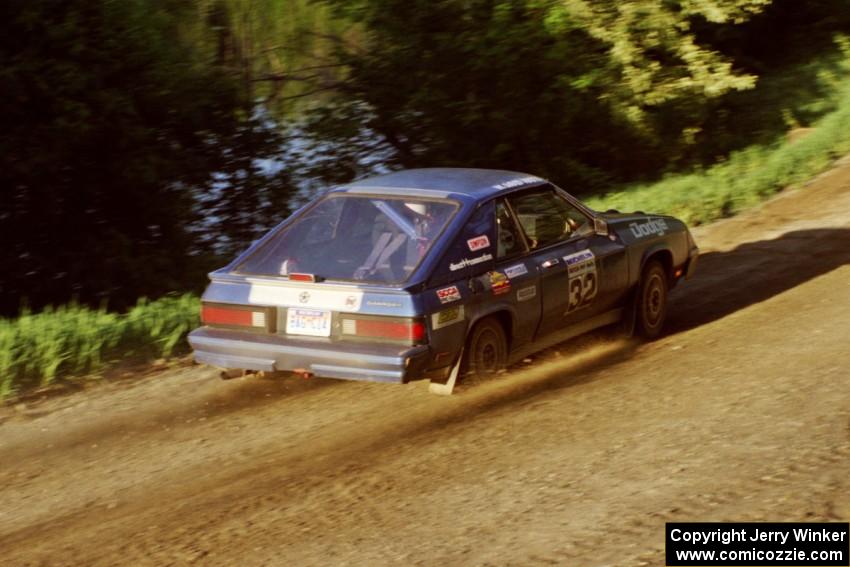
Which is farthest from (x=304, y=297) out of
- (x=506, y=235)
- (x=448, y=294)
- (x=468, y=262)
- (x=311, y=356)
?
(x=506, y=235)

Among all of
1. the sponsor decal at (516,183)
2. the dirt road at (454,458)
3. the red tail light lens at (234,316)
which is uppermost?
the sponsor decal at (516,183)

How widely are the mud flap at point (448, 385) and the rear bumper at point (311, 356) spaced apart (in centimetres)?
40

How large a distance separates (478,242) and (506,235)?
0.34 meters

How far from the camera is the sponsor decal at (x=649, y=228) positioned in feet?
29.3

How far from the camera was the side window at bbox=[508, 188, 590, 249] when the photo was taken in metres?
7.95

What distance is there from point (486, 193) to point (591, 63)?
34.7 feet

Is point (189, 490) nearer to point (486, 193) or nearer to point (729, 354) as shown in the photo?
point (486, 193)

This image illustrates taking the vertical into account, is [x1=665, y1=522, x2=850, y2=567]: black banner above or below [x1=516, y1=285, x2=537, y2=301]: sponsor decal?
below

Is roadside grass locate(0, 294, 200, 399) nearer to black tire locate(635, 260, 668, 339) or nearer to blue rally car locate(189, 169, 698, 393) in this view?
blue rally car locate(189, 169, 698, 393)

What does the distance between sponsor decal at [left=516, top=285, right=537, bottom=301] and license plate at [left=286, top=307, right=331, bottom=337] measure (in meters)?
1.34

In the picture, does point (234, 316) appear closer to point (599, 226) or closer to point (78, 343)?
point (78, 343)

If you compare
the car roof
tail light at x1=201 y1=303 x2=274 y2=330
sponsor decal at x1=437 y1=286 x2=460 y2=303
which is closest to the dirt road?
tail light at x1=201 y1=303 x2=274 y2=330

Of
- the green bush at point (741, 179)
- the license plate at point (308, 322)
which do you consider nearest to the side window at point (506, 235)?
the license plate at point (308, 322)

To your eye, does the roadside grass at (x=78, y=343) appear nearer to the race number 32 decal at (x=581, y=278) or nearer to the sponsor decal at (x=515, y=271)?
the sponsor decal at (x=515, y=271)
